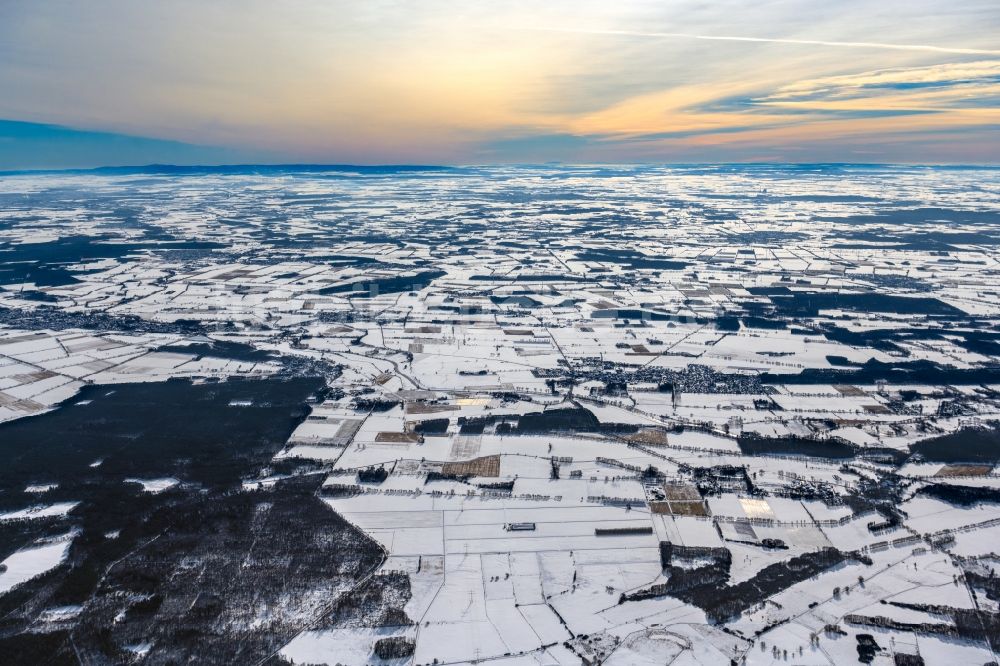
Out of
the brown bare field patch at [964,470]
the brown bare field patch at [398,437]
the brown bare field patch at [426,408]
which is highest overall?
the brown bare field patch at [426,408]

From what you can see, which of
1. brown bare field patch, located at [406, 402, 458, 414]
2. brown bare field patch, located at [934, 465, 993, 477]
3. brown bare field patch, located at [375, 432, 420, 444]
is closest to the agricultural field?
brown bare field patch, located at [375, 432, 420, 444]

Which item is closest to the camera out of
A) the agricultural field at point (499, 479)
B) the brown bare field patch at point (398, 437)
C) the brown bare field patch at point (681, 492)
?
the agricultural field at point (499, 479)

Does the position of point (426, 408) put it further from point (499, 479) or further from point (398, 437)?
point (499, 479)

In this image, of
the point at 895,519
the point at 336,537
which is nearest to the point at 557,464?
the point at 336,537

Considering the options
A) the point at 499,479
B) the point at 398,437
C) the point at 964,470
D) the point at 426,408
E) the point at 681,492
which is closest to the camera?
the point at 681,492

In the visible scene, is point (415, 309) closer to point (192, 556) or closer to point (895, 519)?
point (192, 556)

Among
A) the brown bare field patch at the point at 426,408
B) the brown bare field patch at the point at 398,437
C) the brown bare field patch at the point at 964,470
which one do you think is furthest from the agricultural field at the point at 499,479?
the brown bare field patch at the point at 426,408

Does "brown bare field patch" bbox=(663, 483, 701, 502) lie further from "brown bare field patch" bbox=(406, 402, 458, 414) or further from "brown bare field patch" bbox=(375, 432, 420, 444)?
"brown bare field patch" bbox=(406, 402, 458, 414)

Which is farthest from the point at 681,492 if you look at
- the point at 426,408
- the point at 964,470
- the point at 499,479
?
the point at 426,408

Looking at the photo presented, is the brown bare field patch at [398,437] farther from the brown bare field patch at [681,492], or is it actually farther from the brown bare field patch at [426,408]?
the brown bare field patch at [681,492]

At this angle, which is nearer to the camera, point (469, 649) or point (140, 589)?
point (469, 649)

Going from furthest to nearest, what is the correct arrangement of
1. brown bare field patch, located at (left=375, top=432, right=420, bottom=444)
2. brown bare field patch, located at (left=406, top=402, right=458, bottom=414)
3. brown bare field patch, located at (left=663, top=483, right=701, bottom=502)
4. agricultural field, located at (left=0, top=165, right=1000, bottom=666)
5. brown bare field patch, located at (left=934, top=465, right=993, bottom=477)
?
brown bare field patch, located at (left=406, top=402, right=458, bottom=414) < brown bare field patch, located at (left=375, top=432, right=420, bottom=444) < brown bare field patch, located at (left=934, top=465, right=993, bottom=477) < brown bare field patch, located at (left=663, top=483, right=701, bottom=502) < agricultural field, located at (left=0, top=165, right=1000, bottom=666)
